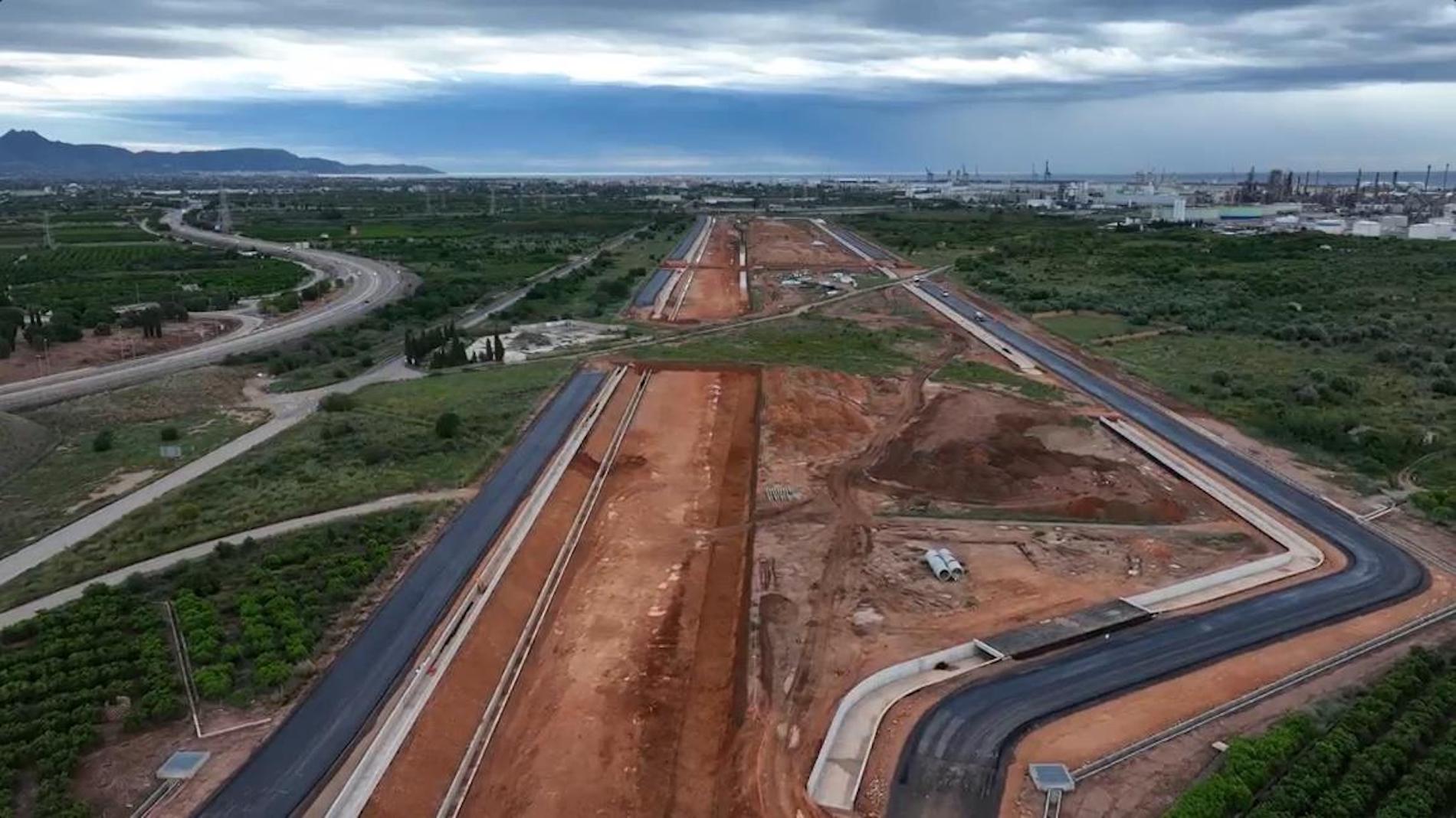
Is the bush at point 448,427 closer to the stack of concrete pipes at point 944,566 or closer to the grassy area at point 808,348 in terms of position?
the grassy area at point 808,348

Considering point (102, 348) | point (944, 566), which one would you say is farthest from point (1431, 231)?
point (102, 348)

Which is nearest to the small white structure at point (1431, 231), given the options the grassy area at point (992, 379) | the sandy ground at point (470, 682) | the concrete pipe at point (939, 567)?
the grassy area at point (992, 379)

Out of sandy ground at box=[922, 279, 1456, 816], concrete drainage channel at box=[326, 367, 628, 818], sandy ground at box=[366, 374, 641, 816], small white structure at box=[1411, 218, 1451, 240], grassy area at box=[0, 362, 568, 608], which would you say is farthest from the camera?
small white structure at box=[1411, 218, 1451, 240]

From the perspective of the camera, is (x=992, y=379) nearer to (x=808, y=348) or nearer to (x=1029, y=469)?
(x=808, y=348)

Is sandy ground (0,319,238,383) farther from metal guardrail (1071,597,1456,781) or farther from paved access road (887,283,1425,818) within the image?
metal guardrail (1071,597,1456,781)

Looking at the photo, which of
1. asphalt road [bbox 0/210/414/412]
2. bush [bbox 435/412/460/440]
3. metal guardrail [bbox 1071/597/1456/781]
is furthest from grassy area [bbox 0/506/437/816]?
asphalt road [bbox 0/210/414/412]

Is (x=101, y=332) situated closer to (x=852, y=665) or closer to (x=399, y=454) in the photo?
(x=399, y=454)
